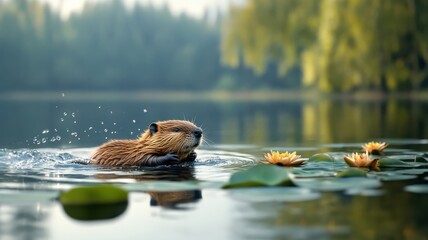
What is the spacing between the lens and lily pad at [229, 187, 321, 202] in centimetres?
489

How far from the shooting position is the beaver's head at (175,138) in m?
7.60

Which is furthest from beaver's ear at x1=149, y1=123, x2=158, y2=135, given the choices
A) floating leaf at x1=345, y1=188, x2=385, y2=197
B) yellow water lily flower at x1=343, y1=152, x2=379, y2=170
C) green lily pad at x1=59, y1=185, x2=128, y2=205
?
green lily pad at x1=59, y1=185, x2=128, y2=205

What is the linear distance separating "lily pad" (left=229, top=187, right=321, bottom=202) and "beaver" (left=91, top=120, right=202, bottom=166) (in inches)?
91.7

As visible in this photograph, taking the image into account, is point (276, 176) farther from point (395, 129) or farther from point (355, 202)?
point (395, 129)

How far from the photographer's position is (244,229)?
3926 mm

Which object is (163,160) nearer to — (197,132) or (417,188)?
(197,132)

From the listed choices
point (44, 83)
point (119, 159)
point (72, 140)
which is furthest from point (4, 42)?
point (119, 159)

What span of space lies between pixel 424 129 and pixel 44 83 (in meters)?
74.8

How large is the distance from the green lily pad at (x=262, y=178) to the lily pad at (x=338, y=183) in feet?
0.85

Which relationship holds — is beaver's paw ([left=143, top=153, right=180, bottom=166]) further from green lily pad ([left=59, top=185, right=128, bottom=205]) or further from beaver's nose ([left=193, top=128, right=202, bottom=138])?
green lily pad ([left=59, top=185, right=128, bottom=205])

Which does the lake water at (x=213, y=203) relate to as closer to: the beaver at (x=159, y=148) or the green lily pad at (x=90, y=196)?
the green lily pad at (x=90, y=196)

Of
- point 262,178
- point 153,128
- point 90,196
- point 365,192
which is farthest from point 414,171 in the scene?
point 90,196

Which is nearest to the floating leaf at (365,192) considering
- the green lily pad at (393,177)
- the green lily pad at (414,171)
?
the green lily pad at (393,177)

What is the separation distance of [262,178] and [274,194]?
32 cm
